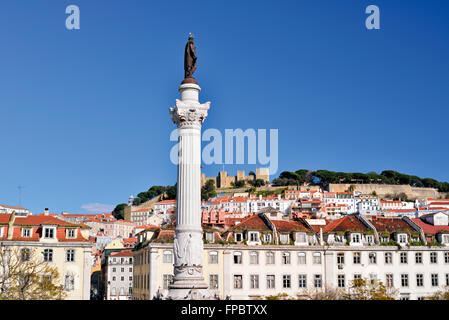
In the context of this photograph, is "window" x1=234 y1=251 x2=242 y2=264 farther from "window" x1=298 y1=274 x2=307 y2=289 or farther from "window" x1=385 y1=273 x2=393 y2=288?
"window" x1=385 y1=273 x2=393 y2=288

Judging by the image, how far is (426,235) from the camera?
53.2m

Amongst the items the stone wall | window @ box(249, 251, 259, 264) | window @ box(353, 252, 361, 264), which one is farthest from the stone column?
the stone wall

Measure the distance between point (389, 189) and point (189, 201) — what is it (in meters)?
175

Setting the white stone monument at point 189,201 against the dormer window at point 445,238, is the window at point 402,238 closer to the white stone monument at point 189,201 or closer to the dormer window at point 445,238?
the dormer window at point 445,238

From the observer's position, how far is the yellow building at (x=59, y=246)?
44344mm

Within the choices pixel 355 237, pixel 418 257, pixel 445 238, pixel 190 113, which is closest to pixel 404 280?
pixel 418 257

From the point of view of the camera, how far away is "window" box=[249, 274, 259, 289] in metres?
48.1

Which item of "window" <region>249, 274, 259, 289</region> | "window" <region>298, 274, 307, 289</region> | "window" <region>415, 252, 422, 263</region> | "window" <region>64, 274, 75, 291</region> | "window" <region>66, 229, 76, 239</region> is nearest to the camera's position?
"window" <region>64, 274, 75, 291</region>

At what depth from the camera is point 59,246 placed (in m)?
44.9
